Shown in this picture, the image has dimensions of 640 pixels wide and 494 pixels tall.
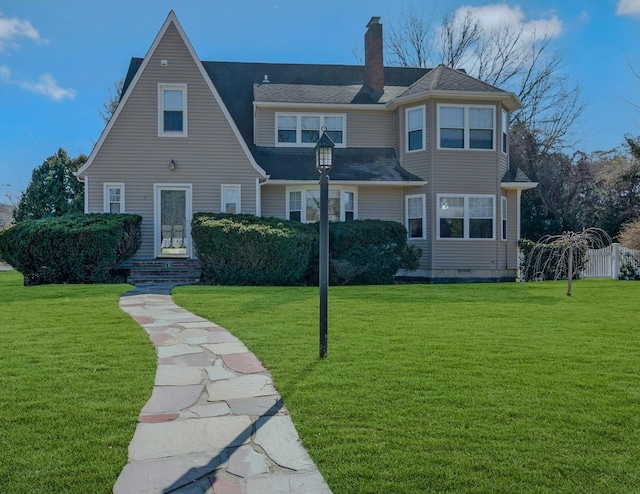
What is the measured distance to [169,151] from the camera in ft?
49.2

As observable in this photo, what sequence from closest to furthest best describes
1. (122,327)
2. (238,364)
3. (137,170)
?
(238,364), (122,327), (137,170)

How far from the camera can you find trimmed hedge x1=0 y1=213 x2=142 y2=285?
1212cm

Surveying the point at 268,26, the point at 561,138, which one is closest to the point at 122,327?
the point at 268,26

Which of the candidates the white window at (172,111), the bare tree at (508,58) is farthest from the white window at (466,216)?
the bare tree at (508,58)

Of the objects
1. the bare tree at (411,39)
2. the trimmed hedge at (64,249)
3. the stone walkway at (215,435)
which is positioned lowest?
the stone walkway at (215,435)

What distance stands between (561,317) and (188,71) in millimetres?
12590

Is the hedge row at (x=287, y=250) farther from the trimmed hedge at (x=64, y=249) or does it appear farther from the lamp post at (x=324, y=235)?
the lamp post at (x=324, y=235)

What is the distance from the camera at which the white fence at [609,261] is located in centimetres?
1573

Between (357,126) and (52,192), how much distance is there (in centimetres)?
1668

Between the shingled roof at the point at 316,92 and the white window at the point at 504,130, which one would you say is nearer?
the shingled roof at the point at 316,92

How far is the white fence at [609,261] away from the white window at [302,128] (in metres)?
9.48

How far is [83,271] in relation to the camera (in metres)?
12.5

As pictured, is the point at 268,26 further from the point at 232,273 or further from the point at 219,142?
the point at 232,273

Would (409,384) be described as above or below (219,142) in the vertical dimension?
below
